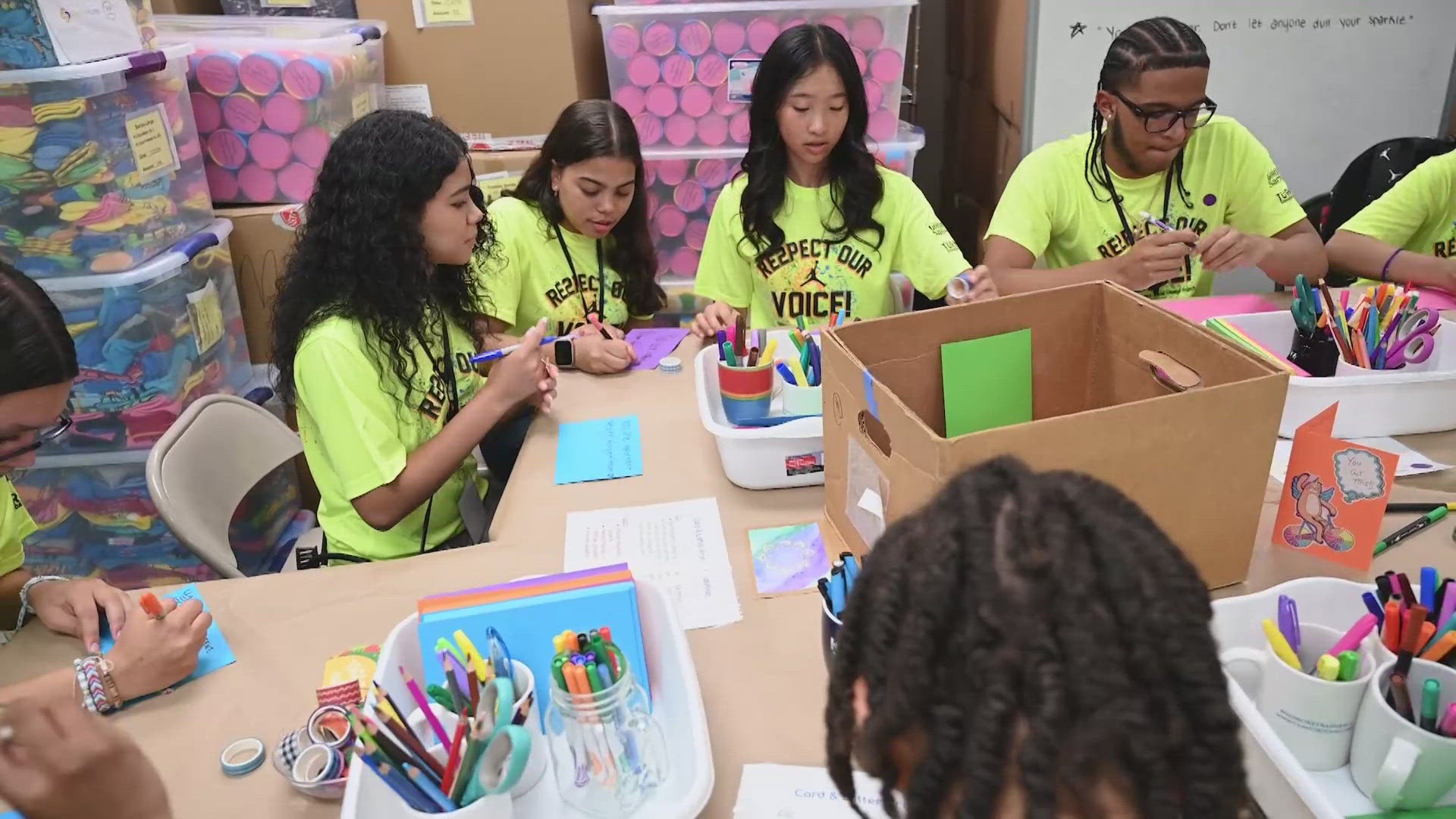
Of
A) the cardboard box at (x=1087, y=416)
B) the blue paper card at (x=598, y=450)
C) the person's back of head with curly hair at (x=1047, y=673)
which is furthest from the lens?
the blue paper card at (x=598, y=450)

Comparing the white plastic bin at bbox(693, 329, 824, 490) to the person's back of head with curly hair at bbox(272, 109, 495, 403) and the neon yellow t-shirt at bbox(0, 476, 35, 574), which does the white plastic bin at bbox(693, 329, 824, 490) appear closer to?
the person's back of head with curly hair at bbox(272, 109, 495, 403)

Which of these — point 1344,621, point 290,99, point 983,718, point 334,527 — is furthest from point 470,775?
point 290,99

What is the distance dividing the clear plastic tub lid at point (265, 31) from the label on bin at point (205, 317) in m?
0.55

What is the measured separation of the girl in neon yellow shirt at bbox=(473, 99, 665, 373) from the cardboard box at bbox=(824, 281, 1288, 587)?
0.75m

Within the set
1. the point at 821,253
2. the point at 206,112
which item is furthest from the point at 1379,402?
the point at 206,112

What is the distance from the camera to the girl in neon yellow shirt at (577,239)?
5.55 ft

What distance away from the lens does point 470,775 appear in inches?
24.0

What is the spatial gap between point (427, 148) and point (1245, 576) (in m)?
1.13

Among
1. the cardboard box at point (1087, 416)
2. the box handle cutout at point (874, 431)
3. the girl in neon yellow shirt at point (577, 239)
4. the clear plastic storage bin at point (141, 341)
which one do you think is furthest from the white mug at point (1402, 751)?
the clear plastic storage bin at point (141, 341)

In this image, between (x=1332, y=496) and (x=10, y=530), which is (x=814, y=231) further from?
(x=10, y=530)

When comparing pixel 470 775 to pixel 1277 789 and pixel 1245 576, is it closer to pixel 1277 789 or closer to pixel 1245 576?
pixel 1277 789

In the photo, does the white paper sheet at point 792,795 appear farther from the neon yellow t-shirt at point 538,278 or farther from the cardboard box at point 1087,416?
the neon yellow t-shirt at point 538,278

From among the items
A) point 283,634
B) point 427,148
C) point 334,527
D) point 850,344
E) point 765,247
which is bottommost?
point 334,527

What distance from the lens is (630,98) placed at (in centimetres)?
220
